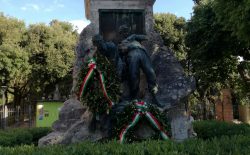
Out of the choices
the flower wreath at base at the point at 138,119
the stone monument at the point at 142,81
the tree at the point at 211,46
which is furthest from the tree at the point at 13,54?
the flower wreath at base at the point at 138,119

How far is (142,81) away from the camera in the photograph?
912 centimetres

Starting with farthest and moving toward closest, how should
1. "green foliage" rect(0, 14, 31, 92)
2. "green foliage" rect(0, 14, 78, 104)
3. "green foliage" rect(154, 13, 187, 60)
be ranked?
"green foliage" rect(0, 14, 78, 104) < "green foliage" rect(154, 13, 187, 60) < "green foliage" rect(0, 14, 31, 92)

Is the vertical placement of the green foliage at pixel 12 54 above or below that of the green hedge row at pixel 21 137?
above

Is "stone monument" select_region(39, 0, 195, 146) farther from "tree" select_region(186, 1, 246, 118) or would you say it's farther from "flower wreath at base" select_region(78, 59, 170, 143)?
"tree" select_region(186, 1, 246, 118)

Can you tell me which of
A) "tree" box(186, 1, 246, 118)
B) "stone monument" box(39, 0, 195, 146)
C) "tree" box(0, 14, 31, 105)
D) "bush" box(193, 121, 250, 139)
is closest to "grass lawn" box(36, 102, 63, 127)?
"bush" box(193, 121, 250, 139)

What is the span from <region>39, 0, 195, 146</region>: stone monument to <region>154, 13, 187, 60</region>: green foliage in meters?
21.6

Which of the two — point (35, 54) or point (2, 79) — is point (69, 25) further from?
point (2, 79)

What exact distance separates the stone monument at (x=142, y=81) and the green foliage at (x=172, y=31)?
21.6 meters

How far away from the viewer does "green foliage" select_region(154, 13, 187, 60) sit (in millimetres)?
32156

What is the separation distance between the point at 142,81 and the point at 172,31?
2476 centimetres

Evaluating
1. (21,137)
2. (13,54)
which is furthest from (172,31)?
(21,137)

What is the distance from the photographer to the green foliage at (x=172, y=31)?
3216cm

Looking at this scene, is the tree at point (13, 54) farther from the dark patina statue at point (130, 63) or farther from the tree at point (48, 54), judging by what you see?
the dark patina statue at point (130, 63)

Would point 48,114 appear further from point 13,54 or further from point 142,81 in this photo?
point 13,54
